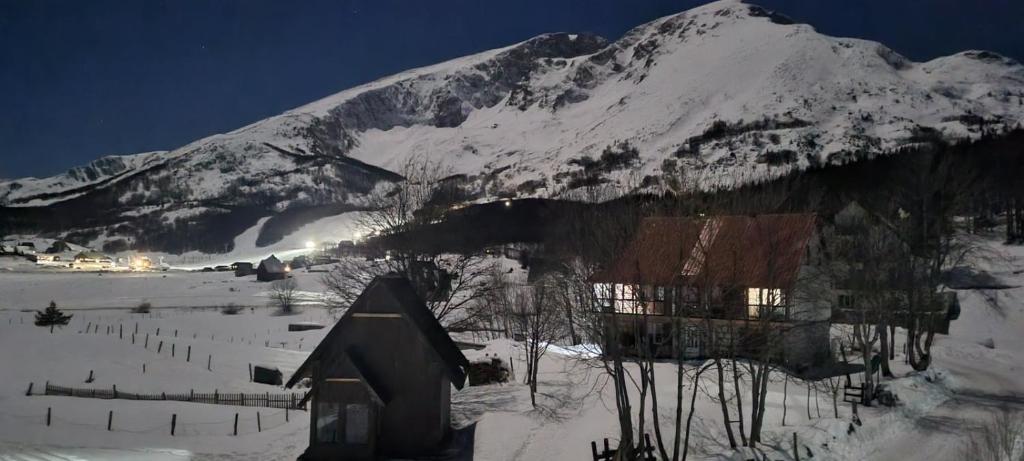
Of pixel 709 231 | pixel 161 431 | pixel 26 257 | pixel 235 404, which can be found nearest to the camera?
pixel 709 231

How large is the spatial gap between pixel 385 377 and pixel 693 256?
1049 centimetres

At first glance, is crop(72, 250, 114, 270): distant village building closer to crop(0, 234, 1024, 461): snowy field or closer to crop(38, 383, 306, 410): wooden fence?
crop(0, 234, 1024, 461): snowy field

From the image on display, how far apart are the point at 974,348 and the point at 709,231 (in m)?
37.3

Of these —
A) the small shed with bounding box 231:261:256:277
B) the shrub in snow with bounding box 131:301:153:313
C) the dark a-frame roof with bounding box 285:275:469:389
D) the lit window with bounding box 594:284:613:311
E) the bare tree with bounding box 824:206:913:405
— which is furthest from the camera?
the small shed with bounding box 231:261:256:277

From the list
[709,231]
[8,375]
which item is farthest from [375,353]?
[8,375]

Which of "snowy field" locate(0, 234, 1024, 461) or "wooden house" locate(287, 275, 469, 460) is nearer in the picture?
"wooden house" locate(287, 275, 469, 460)

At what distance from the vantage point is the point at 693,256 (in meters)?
20.2

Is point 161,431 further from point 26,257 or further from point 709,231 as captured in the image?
point 26,257

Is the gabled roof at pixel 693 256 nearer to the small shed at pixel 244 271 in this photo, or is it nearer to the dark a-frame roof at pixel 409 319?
the dark a-frame roof at pixel 409 319

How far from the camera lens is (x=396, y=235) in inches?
1407

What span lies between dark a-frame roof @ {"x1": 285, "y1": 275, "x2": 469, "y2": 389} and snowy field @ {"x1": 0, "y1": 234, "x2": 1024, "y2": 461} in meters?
3.10

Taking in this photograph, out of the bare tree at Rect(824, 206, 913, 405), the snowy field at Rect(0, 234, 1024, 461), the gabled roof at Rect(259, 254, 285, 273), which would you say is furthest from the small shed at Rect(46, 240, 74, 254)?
the bare tree at Rect(824, 206, 913, 405)

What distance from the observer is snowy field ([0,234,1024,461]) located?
23.4 m

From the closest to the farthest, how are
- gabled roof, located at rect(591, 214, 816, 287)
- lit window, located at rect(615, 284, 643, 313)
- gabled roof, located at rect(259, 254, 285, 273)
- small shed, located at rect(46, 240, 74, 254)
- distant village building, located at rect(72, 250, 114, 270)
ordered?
lit window, located at rect(615, 284, 643, 313) → gabled roof, located at rect(591, 214, 816, 287) → gabled roof, located at rect(259, 254, 285, 273) → distant village building, located at rect(72, 250, 114, 270) → small shed, located at rect(46, 240, 74, 254)
